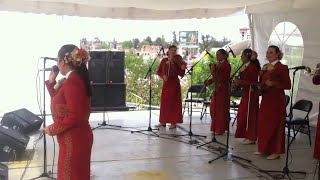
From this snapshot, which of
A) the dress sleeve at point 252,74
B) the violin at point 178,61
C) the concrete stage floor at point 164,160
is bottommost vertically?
the concrete stage floor at point 164,160

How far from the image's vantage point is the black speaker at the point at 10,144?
4.32 meters

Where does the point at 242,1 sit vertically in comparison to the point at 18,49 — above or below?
above

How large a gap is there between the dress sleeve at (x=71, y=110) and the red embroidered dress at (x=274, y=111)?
294 centimetres

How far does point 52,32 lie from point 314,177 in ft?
18.0

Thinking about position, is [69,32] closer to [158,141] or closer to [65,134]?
[158,141]

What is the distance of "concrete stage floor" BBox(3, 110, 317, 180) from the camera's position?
14.1 ft

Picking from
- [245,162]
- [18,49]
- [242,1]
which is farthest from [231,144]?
[18,49]

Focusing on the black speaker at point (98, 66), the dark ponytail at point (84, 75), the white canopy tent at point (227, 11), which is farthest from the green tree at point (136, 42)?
the dark ponytail at point (84, 75)

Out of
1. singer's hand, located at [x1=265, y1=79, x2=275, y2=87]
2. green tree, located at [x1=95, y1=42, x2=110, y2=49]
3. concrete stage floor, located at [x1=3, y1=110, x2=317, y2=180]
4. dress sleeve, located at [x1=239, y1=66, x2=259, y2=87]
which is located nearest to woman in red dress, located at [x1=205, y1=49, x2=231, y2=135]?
concrete stage floor, located at [x1=3, y1=110, x2=317, y2=180]

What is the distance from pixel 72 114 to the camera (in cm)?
238

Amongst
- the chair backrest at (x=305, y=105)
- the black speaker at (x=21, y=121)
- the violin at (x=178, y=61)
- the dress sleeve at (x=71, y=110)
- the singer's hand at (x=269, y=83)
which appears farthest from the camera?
the violin at (x=178, y=61)

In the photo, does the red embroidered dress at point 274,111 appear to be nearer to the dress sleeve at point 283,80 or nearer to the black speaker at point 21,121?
the dress sleeve at point 283,80

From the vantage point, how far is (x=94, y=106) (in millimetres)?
7594

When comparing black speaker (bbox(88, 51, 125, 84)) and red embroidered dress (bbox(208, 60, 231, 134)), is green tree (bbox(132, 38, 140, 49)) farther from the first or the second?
red embroidered dress (bbox(208, 60, 231, 134))
